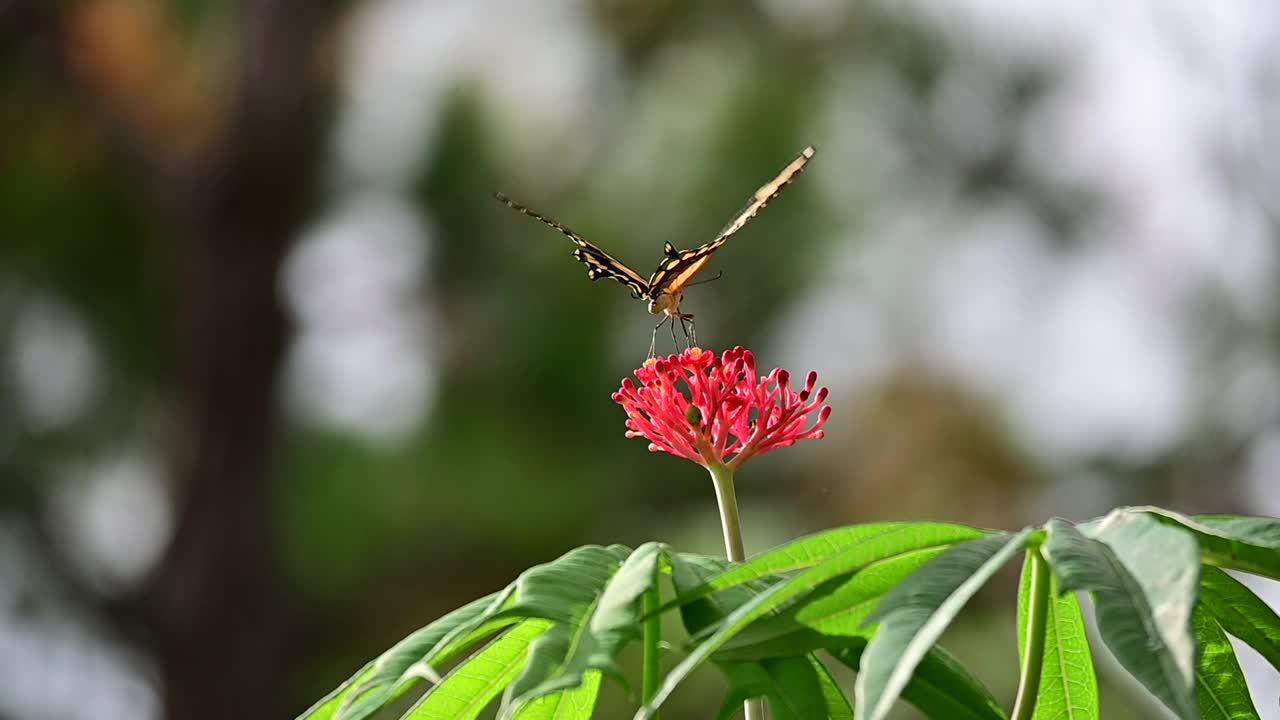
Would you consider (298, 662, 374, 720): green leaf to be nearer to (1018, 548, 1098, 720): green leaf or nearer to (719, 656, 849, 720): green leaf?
(719, 656, 849, 720): green leaf

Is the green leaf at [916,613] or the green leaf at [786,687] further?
the green leaf at [786,687]

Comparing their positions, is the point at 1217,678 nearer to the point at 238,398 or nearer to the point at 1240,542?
the point at 1240,542

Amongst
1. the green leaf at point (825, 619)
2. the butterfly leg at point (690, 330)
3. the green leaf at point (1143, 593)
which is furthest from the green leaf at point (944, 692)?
the butterfly leg at point (690, 330)

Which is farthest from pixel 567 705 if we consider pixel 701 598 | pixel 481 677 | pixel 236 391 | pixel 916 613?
pixel 236 391

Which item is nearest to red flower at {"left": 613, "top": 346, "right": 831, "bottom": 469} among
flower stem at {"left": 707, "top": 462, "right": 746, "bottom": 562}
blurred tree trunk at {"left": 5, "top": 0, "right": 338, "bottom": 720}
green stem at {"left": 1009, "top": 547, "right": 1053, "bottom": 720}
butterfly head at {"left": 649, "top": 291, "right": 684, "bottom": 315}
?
flower stem at {"left": 707, "top": 462, "right": 746, "bottom": 562}

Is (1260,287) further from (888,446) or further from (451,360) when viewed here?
(451,360)

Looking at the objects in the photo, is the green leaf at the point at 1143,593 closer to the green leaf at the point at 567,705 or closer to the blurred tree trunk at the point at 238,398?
the green leaf at the point at 567,705

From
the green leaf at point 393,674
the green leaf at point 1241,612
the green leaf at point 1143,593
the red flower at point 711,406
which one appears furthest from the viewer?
the red flower at point 711,406
